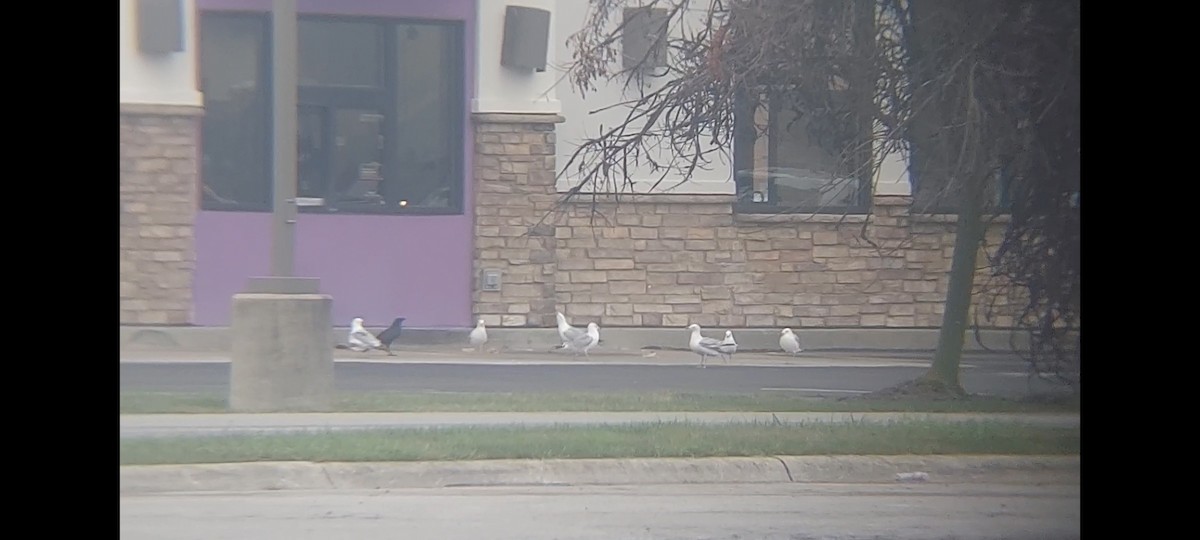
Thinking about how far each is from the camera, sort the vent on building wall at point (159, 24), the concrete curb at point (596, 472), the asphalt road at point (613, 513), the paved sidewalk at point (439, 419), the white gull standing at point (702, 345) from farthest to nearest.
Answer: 1. the white gull standing at point (702, 345)
2. the paved sidewalk at point (439, 419)
3. the vent on building wall at point (159, 24)
4. the concrete curb at point (596, 472)
5. the asphalt road at point (613, 513)

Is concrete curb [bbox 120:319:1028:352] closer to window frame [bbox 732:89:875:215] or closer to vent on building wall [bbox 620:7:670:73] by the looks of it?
window frame [bbox 732:89:875:215]

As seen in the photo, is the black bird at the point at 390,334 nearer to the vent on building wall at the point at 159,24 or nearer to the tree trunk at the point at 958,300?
the vent on building wall at the point at 159,24

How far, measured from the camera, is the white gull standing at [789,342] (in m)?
7.81

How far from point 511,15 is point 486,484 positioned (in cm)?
283

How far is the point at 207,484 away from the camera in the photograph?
6.57m

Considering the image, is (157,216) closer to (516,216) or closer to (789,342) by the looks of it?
(516,216)

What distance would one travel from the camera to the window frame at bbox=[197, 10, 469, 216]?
7324 mm

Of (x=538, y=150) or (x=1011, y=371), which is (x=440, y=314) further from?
(x=1011, y=371)

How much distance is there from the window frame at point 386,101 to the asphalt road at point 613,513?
1.82m

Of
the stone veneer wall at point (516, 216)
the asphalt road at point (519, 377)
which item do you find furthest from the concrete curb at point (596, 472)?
the stone veneer wall at point (516, 216)
